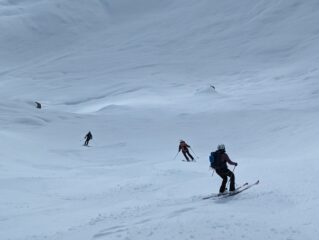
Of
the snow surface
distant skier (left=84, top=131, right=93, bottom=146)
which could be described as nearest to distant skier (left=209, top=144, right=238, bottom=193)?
the snow surface

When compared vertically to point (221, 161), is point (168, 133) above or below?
above

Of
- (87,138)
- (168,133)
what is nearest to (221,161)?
(87,138)

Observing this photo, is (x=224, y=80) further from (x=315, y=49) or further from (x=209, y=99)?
(x=209, y=99)

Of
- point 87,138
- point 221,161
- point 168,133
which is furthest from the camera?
point 168,133

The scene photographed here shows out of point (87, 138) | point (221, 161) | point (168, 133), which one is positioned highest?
point (168, 133)

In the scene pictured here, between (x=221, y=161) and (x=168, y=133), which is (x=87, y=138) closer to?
(x=168, y=133)

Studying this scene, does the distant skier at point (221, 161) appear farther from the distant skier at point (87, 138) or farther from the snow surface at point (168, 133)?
the distant skier at point (87, 138)

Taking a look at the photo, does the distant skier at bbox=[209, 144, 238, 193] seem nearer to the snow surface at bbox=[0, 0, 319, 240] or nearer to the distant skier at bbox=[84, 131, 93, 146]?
the snow surface at bbox=[0, 0, 319, 240]

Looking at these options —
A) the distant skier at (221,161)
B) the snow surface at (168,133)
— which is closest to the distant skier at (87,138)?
the snow surface at (168,133)

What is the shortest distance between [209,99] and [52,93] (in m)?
46.0

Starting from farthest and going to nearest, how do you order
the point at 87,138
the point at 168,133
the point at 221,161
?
the point at 168,133 < the point at 87,138 < the point at 221,161

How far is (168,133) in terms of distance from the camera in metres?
42.3

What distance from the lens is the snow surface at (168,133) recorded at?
12625mm

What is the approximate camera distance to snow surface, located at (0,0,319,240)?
12625 mm
